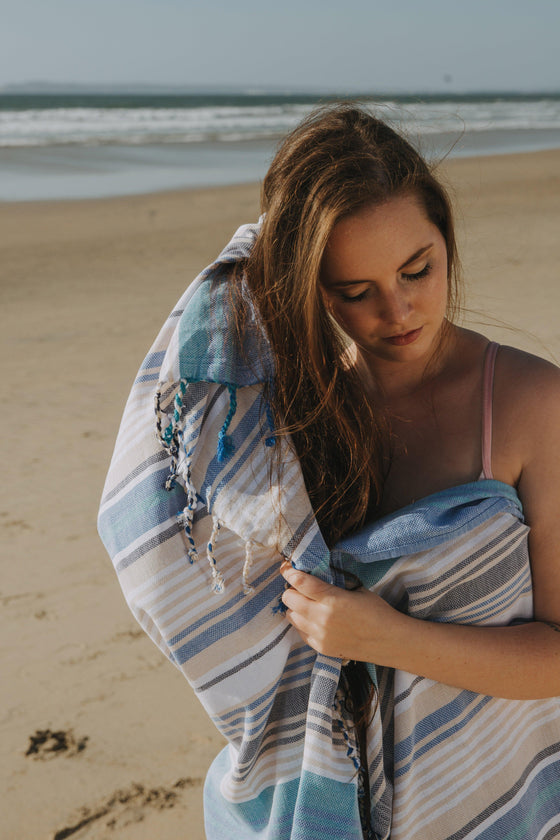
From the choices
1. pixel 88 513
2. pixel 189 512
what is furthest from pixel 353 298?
pixel 88 513

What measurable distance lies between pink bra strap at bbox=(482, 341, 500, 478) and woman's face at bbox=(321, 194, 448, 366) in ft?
0.37

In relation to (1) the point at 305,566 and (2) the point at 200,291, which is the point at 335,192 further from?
(1) the point at 305,566

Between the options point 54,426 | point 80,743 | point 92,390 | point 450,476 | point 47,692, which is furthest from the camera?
point 92,390

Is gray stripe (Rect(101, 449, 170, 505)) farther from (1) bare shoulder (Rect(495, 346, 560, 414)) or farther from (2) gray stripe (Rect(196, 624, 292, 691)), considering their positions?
(1) bare shoulder (Rect(495, 346, 560, 414))

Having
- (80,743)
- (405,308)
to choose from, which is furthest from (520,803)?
(80,743)

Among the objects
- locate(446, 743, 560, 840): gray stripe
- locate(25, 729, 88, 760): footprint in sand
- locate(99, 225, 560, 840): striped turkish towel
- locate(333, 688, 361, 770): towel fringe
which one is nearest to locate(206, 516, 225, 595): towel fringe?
locate(99, 225, 560, 840): striped turkish towel

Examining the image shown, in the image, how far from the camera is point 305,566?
1.40 metres

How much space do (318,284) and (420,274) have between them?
0.20 metres

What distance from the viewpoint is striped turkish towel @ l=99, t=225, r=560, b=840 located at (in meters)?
1.38

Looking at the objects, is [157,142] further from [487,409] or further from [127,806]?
[487,409]

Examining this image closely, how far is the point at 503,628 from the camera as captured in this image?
1411 millimetres

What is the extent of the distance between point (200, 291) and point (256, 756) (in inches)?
34.4

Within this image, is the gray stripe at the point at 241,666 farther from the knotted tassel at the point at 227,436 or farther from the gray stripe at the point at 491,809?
the gray stripe at the point at 491,809

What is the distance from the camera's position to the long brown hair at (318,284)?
4.52ft
